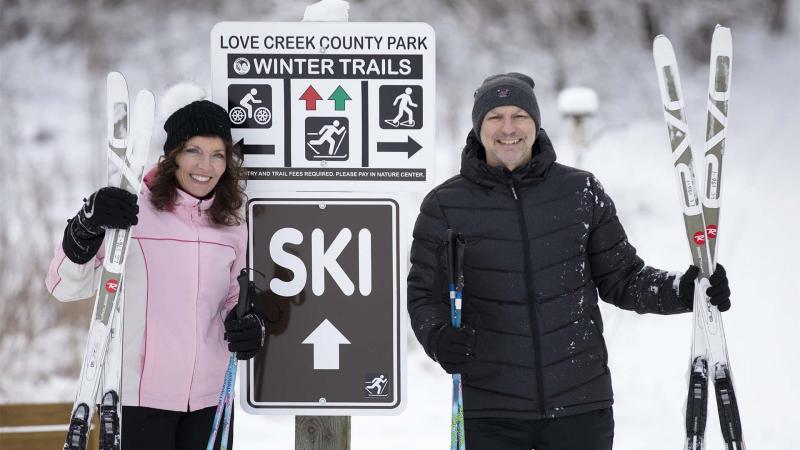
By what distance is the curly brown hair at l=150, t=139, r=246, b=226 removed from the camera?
2590 mm

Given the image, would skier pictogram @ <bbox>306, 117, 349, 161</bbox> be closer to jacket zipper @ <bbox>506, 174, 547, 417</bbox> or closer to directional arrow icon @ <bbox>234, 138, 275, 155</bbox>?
directional arrow icon @ <bbox>234, 138, 275, 155</bbox>

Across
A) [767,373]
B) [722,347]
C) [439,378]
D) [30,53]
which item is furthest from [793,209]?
[30,53]

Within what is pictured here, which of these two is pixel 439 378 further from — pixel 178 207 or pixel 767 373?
pixel 178 207

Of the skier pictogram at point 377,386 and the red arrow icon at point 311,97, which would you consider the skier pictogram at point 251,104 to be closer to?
the red arrow icon at point 311,97

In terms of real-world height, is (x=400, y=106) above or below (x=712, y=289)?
above

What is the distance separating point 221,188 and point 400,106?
57 centimetres

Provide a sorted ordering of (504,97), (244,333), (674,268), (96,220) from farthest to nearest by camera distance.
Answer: (674,268), (504,97), (244,333), (96,220)

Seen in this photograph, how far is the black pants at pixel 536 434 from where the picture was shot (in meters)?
2.47

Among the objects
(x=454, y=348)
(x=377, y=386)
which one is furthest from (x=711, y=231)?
(x=377, y=386)

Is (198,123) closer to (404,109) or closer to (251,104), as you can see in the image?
(251,104)

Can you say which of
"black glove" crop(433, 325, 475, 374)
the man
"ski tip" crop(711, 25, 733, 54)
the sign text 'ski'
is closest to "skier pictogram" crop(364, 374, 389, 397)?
the man

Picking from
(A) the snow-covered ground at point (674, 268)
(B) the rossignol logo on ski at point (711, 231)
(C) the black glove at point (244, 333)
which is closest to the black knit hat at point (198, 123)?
(C) the black glove at point (244, 333)

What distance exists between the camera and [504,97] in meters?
2.56

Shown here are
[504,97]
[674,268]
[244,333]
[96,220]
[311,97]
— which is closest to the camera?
[96,220]
